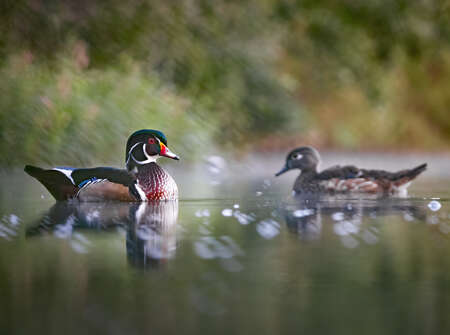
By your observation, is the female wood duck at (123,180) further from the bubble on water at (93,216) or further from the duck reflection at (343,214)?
the duck reflection at (343,214)

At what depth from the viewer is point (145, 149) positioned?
9164mm

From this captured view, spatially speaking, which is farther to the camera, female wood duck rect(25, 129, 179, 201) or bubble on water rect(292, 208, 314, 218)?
female wood duck rect(25, 129, 179, 201)

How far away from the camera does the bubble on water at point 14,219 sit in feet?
23.0

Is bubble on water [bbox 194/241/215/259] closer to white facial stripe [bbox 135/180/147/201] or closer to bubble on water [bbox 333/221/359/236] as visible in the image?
bubble on water [bbox 333/221/359/236]

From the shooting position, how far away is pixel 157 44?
59.7 feet

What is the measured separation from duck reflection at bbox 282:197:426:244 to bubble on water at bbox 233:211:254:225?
295 millimetres

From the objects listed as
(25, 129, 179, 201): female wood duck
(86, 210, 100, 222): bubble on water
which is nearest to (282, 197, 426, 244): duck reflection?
(25, 129, 179, 201): female wood duck

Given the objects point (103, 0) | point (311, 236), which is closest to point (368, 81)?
point (103, 0)

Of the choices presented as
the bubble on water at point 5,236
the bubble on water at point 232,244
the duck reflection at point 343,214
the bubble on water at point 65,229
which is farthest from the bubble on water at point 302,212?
the bubble on water at point 5,236

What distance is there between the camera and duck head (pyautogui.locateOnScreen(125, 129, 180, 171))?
30.0 ft

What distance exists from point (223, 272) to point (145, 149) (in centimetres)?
478

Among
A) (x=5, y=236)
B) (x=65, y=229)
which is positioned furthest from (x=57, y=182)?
(x=5, y=236)

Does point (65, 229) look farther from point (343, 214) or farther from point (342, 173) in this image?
point (342, 173)

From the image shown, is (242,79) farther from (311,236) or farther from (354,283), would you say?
(354,283)
